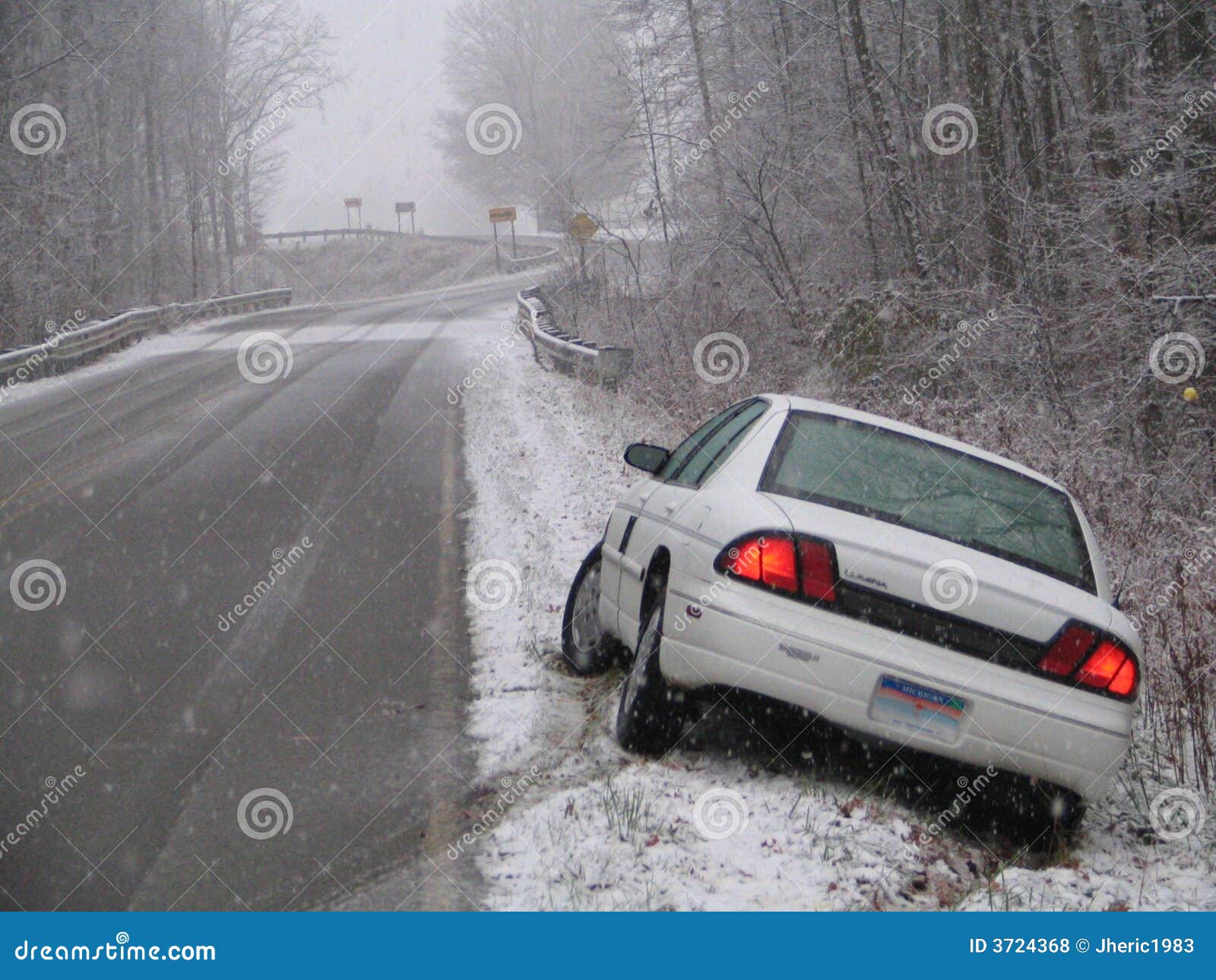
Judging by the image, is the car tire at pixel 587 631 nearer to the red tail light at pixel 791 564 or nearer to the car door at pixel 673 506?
the car door at pixel 673 506

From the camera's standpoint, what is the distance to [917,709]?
4168 mm

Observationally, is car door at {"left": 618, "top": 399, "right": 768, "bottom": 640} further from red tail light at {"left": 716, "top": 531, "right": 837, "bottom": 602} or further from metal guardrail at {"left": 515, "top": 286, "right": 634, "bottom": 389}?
metal guardrail at {"left": 515, "top": 286, "right": 634, "bottom": 389}

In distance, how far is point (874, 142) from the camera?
15.2 meters

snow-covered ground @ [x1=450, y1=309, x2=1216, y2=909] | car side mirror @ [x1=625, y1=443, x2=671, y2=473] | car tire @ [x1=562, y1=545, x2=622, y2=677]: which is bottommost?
snow-covered ground @ [x1=450, y1=309, x2=1216, y2=909]

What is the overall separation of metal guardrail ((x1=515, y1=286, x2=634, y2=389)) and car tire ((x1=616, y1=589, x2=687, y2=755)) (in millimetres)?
11353

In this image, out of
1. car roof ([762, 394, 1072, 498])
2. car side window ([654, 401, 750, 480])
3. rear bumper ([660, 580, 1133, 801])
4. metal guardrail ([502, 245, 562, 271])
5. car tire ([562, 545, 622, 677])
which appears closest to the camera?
rear bumper ([660, 580, 1133, 801])

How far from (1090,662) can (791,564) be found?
1170 millimetres

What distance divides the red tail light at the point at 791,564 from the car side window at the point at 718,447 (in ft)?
3.02

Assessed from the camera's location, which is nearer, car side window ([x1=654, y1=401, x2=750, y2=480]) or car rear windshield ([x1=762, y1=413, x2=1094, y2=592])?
car rear windshield ([x1=762, y1=413, x2=1094, y2=592])

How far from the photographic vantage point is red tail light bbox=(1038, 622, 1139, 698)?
4199 millimetres

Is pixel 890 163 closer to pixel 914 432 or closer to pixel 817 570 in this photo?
pixel 914 432

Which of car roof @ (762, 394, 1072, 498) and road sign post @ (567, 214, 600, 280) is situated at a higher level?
road sign post @ (567, 214, 600, 280)

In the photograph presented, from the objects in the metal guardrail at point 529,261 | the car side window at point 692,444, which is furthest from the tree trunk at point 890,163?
the metal guardrail at point 529,261

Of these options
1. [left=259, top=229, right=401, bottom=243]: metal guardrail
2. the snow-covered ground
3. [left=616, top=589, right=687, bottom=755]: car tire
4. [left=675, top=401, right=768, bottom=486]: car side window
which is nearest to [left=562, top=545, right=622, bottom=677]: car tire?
the snow-covered ground
